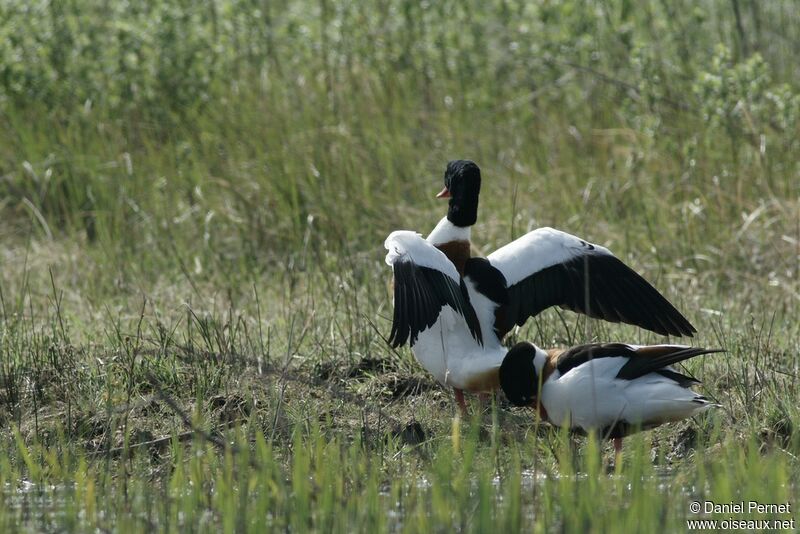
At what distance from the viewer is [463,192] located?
5453mm

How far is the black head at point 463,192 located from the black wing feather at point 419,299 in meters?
0.49

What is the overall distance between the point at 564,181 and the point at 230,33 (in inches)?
122

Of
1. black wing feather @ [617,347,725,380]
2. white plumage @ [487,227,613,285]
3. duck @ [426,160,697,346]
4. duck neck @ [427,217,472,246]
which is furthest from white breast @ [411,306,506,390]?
black wing feather @ [617,347,725,380]

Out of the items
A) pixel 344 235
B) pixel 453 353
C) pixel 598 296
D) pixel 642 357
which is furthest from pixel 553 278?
pixel 344 235

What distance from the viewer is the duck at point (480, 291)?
16.2 feet

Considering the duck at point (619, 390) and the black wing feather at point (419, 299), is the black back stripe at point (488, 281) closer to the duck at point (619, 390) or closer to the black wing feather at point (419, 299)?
the black wing feather at point (419, 299)

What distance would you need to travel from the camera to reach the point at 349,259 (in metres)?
7.08

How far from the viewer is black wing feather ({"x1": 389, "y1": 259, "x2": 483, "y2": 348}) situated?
15.8ft

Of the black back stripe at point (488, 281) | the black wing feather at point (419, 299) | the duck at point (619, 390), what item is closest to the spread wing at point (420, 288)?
the black wing feather at point (419, 299)

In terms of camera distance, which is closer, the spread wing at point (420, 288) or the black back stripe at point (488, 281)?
the spread wing at point (420, 288)

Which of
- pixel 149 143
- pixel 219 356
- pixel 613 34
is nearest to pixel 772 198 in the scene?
pixel 613 34

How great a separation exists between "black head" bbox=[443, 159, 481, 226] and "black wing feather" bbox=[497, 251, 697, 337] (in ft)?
1.31

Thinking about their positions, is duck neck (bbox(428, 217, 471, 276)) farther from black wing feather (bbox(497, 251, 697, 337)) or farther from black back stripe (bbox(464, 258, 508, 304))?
black wing feather (bbox(497, 251, 697, 337))

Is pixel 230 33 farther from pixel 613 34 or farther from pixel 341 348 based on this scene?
pixel 341 348
